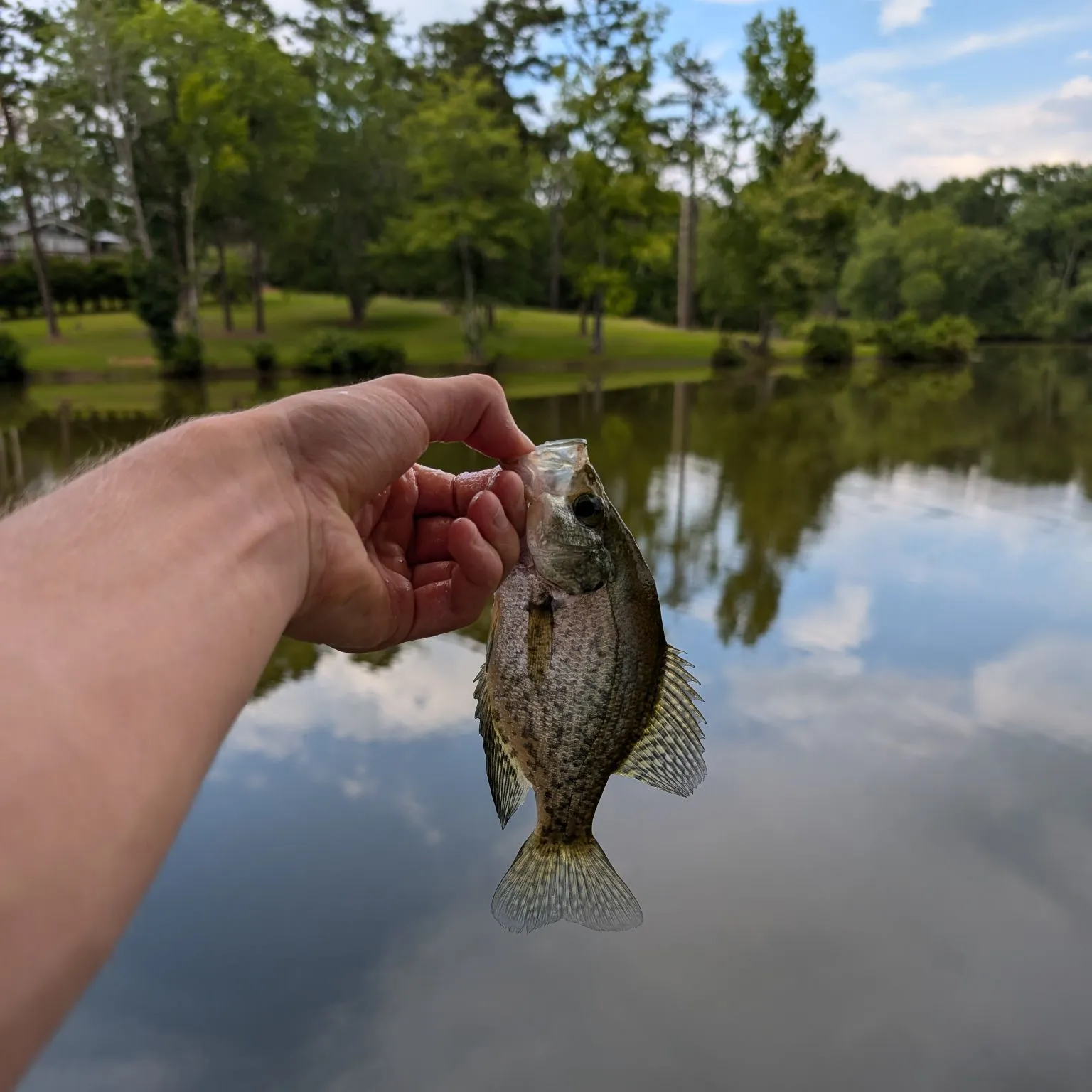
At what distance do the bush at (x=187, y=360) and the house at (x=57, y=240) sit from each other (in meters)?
17.3

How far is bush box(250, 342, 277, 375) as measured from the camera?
84.9ft

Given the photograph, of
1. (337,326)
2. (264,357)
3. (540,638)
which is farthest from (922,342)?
(540,638)

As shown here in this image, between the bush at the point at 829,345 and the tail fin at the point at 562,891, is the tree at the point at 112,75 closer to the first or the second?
the bush at the point at 829,345

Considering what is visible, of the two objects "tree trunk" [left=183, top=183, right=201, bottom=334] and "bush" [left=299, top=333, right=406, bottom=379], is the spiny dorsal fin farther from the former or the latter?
"tree trunk" [left=183, top=183, right=201, bottom=334]

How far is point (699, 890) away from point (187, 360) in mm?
25927

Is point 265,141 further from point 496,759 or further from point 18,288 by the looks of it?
point 496,759

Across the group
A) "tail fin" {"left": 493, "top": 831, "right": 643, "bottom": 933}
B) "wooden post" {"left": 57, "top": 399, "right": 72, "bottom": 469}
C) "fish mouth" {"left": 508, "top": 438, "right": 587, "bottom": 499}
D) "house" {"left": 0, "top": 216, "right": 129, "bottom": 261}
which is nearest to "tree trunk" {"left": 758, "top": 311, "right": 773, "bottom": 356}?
"wooden post" {"left": 57, "top": 399, "right": 72, "bottom": 469}

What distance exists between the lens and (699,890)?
3.94 m

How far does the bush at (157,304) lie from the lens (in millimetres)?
26109

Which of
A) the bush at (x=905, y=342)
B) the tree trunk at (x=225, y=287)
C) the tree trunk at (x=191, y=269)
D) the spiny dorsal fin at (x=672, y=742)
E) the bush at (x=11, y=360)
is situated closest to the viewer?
the spiny dorsal fin at (x=672, y=742)

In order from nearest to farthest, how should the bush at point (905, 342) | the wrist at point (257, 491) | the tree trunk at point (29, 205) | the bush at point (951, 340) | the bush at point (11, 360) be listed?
the wrist at point (257, 491)
the bush at point (11, 360)
the tree trunk at point (29, 205)
the bush at point (905, 342)
the bush at point (951, 340)

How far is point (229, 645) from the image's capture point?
4.86 ft

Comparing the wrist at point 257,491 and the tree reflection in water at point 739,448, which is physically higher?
the wrist at point 257,491

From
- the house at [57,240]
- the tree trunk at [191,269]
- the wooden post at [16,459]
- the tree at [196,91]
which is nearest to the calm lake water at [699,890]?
the wooden post at [16,459]
